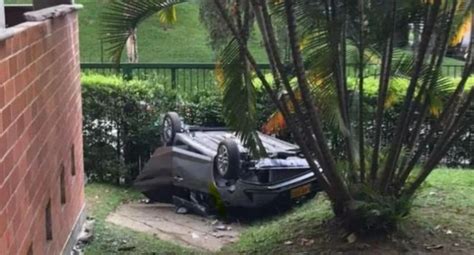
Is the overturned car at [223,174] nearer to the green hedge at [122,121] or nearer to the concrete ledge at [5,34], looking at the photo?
the green hedge at [122,121]

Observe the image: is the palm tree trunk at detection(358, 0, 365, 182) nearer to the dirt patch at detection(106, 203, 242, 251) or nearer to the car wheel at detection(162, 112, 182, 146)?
the dirt patch at detection(106, 203, 242, 251)

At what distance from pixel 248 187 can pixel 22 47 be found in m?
4.71

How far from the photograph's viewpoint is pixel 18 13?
27.9 ft

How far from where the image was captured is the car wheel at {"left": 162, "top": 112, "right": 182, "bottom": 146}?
1070 cm

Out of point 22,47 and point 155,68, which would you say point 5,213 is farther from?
point 155,68

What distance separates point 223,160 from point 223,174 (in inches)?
6.8

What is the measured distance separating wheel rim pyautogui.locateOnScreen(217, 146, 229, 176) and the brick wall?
158cm

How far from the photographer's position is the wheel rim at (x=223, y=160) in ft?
29.9

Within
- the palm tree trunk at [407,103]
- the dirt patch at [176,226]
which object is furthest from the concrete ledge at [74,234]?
the palm tree trunk at [407,103]

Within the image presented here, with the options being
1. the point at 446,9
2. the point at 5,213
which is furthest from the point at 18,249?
the point at 446,9

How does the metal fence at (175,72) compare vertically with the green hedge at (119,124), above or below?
above

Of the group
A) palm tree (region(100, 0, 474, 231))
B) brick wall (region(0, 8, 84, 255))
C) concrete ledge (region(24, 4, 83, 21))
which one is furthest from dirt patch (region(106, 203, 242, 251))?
concrete ledge (region(24, 4, 83, 21))

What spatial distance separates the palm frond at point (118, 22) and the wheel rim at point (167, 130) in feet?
12.0

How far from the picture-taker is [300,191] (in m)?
9.42
